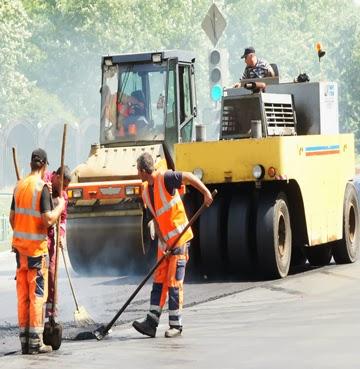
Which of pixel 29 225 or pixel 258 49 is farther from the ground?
pixel 258 49

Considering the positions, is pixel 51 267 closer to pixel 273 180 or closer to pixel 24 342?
pixel 24 342

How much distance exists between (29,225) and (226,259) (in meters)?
7.13

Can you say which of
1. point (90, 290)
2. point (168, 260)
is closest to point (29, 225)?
point (168, 260)

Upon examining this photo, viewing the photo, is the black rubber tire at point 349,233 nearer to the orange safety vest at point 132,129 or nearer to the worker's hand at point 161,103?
the worker's hand at point 161,103

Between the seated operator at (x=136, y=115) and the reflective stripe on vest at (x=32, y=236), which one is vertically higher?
the seated operator at (x=136, y=115)

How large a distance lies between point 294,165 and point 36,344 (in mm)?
7440

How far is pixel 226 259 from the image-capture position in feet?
63.0

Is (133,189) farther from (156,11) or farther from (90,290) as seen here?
(156,11)

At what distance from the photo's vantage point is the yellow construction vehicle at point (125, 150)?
65.6 feet

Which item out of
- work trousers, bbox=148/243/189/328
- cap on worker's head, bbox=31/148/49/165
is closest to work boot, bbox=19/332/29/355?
work trousers, bbox=148/243/189/328

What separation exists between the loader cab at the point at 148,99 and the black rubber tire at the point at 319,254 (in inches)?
92.4

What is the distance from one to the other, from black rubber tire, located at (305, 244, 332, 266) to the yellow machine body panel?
1.57 ft

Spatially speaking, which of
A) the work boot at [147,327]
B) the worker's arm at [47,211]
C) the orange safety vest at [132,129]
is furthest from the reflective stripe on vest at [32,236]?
the orange safety vest at [132,129]

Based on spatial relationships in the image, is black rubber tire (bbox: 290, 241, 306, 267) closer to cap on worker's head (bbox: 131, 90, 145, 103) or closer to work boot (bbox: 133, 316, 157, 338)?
cap on worker's head (bbox: 131, 90, 145, 103)
